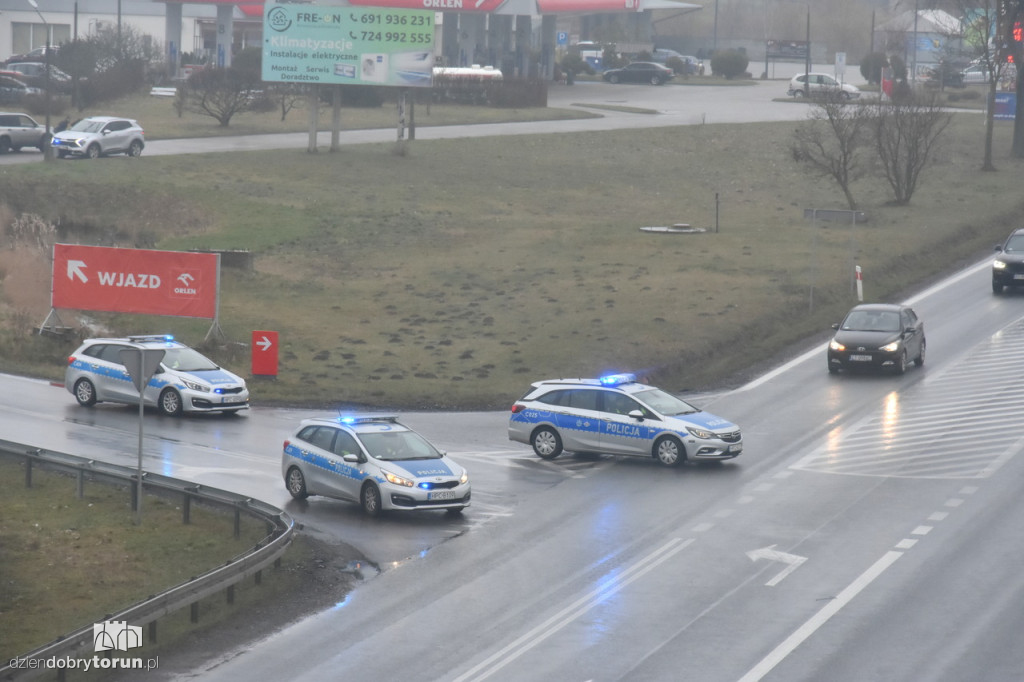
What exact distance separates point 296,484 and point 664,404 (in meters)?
6.91

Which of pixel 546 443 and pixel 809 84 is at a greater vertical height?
pixel 809 84

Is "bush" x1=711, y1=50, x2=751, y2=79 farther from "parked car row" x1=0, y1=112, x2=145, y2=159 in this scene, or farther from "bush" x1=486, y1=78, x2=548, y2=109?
"parked car row" x1=0, y1=112, x2=145, y2=159

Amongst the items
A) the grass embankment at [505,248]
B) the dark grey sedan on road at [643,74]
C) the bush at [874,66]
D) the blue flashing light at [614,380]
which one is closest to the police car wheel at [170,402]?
the grass embankment at [505,248]

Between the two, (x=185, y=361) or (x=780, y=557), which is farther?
(x=185, y=361)

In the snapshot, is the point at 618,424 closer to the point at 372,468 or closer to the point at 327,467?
the point at 372,468

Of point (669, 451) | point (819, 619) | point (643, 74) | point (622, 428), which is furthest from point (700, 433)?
point (643, 74)

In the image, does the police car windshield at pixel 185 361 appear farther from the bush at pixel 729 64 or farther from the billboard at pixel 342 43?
the bush at pixel 729 64

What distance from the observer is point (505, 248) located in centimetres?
4825

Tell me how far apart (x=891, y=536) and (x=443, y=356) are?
669 inches

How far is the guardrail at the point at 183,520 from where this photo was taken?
45.9ft

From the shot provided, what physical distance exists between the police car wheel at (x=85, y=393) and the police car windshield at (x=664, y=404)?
11.8 m

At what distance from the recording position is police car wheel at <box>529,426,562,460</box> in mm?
25984

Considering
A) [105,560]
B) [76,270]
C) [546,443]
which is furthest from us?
[76,270]

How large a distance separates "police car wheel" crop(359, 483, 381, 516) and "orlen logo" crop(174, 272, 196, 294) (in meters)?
14.6
